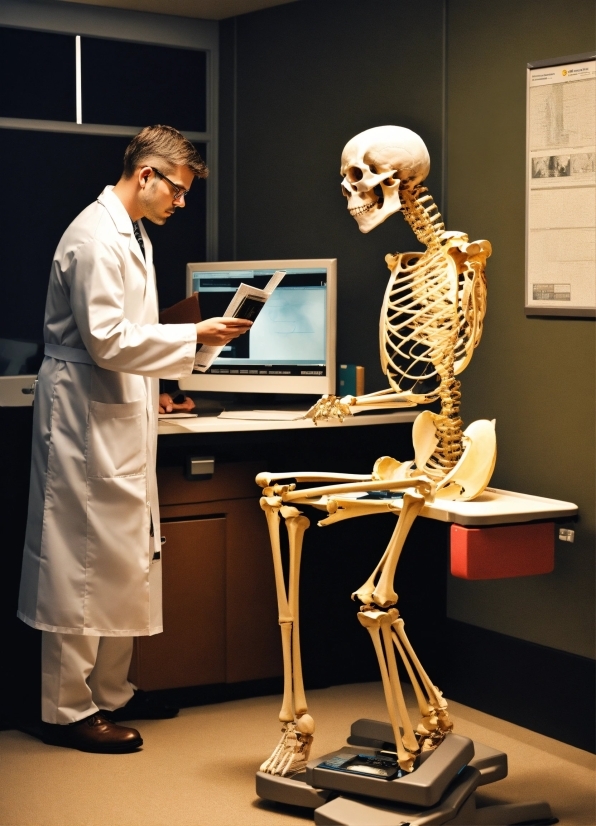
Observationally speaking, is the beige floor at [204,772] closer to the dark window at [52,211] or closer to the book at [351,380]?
the book at [351,380]

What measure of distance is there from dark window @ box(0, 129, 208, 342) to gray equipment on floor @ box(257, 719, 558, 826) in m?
2.51

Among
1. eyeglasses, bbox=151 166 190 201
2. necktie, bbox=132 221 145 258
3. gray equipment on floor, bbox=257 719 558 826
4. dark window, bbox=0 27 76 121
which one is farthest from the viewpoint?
dark window, bbox=0 27 76 121

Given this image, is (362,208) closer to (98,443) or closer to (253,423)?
(253,423)

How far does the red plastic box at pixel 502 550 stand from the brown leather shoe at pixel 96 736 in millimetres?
1067

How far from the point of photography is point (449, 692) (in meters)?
3.85

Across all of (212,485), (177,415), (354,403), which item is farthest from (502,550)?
(177,415)

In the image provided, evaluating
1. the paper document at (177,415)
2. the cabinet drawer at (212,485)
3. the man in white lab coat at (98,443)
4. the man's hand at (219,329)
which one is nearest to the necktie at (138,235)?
the man in white lab coat at (98,443)

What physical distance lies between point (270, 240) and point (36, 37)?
4.08ft

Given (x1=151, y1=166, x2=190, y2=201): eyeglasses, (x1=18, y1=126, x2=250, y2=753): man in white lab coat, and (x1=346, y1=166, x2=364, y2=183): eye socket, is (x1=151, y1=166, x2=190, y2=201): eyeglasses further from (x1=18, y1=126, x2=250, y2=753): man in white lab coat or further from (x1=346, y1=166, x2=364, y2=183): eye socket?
(x1=346, y1=166, x2=364, y2=183): eye socket

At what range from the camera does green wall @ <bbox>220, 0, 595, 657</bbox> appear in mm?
3400

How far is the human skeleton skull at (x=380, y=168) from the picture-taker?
3115 mm

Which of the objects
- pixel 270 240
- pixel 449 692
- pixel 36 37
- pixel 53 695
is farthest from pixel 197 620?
pixel 36 37

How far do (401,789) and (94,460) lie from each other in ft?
3.93

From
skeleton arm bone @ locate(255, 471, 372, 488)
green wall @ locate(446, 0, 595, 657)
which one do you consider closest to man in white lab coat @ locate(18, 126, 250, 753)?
skeleton arm bone @ locate(255, 471, 372, 488)
